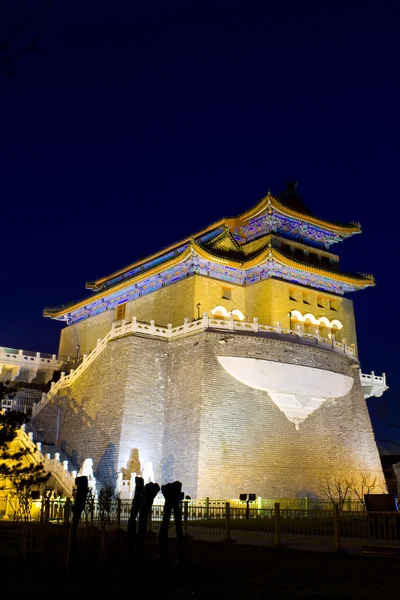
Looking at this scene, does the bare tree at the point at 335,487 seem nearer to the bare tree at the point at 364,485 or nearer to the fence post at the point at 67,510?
the bare tree at the point at 364,485

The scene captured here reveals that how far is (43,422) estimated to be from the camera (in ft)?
96.5

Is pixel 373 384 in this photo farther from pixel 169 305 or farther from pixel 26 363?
pixel 26 363

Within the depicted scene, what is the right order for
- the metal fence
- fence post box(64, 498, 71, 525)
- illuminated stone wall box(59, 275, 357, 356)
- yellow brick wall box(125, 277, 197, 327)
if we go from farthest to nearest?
1. yellow brick wall box(125, 277, 197, 327)
2. illuminated stone wall box(59, 275, 357, 356)
3. fence post box(64, 498, 71, 525)
4. the metal fence

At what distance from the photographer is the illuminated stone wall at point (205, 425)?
24156 millimetres

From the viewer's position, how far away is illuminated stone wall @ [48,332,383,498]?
24156 mm

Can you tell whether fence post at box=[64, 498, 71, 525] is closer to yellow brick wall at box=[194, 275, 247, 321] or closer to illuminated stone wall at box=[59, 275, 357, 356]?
illuminated stone wall at box=[59, 275, 357, 356]

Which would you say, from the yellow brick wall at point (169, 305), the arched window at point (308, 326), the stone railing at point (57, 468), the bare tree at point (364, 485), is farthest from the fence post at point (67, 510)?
the arched window at point (308, 326)

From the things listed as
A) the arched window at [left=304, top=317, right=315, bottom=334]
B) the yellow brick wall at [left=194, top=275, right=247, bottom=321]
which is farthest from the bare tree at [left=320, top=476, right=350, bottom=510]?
the yellow brick wall at [left=194, top=275, right=247, bottom=321]

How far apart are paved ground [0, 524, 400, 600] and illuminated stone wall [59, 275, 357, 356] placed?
18.9m

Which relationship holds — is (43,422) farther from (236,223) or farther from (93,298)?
(236,223)

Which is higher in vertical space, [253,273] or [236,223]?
[236,223]

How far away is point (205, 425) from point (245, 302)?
9.60m

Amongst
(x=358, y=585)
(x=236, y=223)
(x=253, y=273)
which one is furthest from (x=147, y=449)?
(x=358, y=585)

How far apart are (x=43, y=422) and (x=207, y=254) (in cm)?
1113
